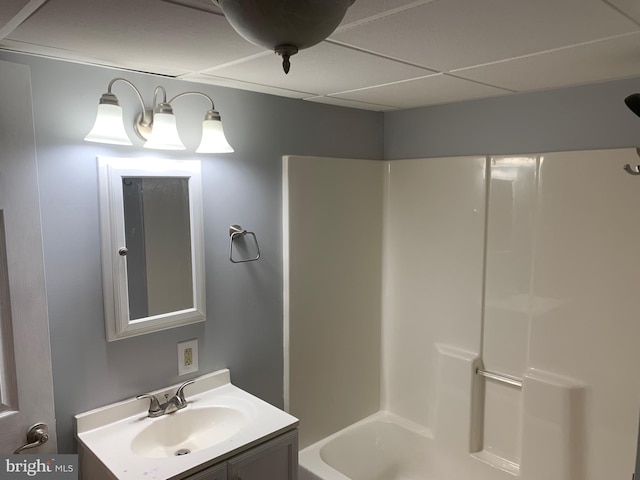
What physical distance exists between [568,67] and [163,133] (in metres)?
1.41

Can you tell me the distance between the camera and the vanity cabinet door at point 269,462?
1692 millimetres

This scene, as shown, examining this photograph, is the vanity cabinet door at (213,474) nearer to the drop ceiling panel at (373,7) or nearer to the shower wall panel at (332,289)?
the shower wall panel at (332,289)

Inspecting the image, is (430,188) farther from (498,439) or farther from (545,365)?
(498,439)

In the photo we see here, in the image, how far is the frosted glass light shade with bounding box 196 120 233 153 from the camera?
184 cm

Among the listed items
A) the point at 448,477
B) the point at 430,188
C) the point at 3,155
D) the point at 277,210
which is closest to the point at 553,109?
the point at 430,188

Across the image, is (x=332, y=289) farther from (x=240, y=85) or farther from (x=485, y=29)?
(x=485, y=29)

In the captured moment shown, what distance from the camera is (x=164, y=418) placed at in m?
1.87

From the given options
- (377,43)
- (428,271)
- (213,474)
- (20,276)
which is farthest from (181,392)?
(377,43)

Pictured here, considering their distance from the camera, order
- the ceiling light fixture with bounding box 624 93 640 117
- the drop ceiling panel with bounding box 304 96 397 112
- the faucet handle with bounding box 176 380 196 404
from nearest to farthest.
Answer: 1. the ceiling light fixture with bounding box 624 93 640 117
2. the faucet handle with bounding box 176 380 196 404
3. the drop ceiling panel with bounding box 304 96 397 112

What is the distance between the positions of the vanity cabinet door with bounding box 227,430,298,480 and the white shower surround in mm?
514

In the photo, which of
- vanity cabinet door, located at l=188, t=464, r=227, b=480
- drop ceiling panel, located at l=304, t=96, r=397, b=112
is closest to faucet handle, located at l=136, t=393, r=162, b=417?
vanity cabinet door, located at l=188, t=464, r=227, b=480

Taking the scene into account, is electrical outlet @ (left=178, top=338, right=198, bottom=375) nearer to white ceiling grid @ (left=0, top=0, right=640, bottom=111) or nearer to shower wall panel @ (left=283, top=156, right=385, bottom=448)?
shower wall panel @ (left=283, top=156, right=385, bottom=448)

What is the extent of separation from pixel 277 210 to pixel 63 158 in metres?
0.92

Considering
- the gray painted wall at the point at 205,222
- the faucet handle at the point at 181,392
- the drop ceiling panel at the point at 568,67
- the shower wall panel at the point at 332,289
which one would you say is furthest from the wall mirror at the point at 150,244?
the drop ceiling panel at the point at 568,67
